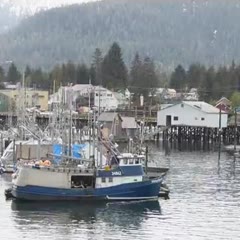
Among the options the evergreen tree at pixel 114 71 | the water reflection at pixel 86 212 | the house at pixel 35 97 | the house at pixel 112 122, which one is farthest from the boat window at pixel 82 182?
the evergreen tree at pixel 114 71

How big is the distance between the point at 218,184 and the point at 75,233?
1455 cm

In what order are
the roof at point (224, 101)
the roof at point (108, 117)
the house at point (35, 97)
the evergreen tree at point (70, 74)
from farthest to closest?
the evergreen tree at point (70, 74) < the house at point (35, 97) < the roof at point (224, 101) < the roof at point (108, 117)

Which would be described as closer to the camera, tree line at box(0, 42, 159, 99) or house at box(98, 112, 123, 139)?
house at box(98, 112, 123, 139)

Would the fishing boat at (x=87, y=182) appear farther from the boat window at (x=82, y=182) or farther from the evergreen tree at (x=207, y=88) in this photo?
the evergreen tree at (x=207, y=88)

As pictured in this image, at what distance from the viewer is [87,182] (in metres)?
32.3

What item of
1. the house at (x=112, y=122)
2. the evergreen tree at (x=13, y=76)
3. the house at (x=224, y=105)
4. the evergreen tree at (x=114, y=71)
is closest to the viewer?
the house at (x=112, y=122)

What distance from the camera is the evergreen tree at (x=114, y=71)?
104m

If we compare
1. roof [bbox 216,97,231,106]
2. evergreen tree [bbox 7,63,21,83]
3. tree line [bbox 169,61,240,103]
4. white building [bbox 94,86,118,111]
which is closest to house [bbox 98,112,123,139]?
white building [bbox 94,86,118,111]

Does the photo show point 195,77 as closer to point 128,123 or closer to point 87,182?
point 128,123

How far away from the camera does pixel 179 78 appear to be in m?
115

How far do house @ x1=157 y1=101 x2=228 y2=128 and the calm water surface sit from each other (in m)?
36.9

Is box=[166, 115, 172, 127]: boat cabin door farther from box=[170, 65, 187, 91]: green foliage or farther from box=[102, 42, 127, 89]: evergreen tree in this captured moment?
box=[170, 65, 187, 91]: green foliage

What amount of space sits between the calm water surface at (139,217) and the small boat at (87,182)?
545 millimetres

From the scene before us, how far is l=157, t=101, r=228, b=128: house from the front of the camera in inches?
2963
